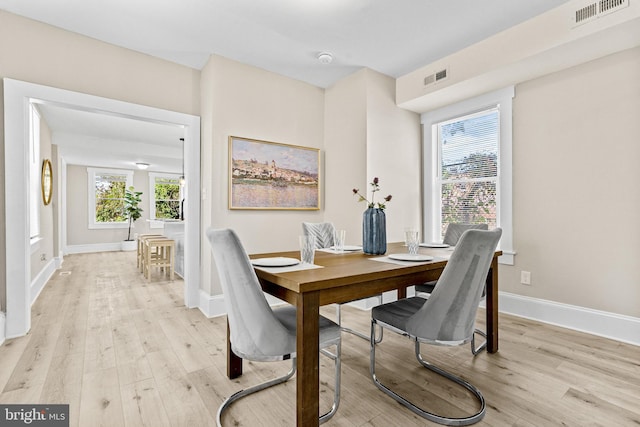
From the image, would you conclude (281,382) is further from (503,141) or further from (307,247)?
(503,141)

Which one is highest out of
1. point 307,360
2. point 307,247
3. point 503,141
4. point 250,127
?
point 250,127

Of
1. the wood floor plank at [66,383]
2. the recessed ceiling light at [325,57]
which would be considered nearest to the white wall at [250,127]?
the recessed ceiling light at [325,57]

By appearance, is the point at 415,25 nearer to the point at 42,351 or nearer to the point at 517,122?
→ the point at 517,122

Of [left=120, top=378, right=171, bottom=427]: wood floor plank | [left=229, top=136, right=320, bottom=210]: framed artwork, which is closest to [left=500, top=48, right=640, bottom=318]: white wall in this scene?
[left=229, top=136, right=320, bottom=210]: framed artwork

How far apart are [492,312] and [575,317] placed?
3.55ft

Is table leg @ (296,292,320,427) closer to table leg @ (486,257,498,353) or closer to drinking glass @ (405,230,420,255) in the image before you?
drinking glass @ (405,230,420,255)

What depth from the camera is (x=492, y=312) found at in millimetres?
2250

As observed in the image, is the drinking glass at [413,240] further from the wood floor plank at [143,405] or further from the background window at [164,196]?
the background window at [164,196]

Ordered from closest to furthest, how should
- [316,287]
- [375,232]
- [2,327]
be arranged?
[316,287]
[375,232]
[2,327]

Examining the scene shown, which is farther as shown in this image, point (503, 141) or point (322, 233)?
point (503, 141)

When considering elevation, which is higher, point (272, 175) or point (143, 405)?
point (272, 175)

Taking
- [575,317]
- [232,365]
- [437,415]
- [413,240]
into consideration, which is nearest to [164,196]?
[232,365]

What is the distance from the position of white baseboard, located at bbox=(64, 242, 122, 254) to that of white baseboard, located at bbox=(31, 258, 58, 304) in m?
2.81

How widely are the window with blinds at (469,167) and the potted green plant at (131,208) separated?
313 inches
